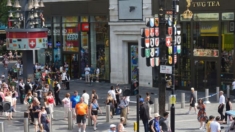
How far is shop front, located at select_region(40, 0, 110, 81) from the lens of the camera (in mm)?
41875

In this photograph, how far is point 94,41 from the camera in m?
42.8

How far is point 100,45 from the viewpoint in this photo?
42.3 m

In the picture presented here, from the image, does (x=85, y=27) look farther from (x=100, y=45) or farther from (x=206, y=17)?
(x=206, y=17)

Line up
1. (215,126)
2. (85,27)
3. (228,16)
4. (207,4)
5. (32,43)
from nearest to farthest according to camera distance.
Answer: (215,126) < (228,16) < (207,4) < (32,43) < (85,27)

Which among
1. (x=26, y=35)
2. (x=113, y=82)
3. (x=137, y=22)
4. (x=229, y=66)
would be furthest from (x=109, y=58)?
(x=229, y=66)

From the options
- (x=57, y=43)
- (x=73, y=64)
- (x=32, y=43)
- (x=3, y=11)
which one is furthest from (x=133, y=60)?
(x=3, y=11)

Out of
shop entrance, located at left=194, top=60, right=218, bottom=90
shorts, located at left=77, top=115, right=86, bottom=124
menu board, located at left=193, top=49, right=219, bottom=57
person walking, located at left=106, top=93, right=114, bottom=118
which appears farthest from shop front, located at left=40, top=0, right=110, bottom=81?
shorts, located at left=77, top=115, right=86, bottom=124

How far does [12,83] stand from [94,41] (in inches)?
375

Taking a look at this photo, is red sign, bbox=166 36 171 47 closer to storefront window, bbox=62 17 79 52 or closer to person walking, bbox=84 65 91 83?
person walking, bbox=84 65 91 83

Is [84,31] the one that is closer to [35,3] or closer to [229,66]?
A: [35,3]

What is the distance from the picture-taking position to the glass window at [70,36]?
1735 inches

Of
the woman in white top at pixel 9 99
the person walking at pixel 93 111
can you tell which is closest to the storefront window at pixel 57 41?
the woman in white top at pixel 9 99

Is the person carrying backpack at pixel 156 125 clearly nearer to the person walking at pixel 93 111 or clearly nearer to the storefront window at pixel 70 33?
the person walking at pixel 93 111

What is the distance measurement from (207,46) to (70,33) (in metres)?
14.3
